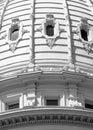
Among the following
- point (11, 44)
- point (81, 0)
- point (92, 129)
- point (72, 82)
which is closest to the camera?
point (92, 129)

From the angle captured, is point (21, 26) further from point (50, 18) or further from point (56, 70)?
point (56, 70)

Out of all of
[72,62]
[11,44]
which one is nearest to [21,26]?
[11,44]

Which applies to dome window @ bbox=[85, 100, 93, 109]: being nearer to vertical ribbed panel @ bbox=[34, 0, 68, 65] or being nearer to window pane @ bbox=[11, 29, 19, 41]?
→ vertical ribbed panel @ bbox=[34, 0, 68, 65]

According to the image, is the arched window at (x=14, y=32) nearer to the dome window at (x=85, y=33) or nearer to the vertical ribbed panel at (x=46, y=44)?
the vertical ribbed panel at (x=46, y=44)

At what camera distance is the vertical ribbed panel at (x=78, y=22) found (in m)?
61.9

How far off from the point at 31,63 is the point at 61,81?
350 centimetres

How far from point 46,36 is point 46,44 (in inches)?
34.0

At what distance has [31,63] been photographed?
6041 centimetres

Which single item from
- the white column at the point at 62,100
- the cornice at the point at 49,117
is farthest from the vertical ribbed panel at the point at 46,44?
the cornice at the point at 49,117

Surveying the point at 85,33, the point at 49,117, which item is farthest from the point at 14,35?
the point at 49,117

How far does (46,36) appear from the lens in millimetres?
63656

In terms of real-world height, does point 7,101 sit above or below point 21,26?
below

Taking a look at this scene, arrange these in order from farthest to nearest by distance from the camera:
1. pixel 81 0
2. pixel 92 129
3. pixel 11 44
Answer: pixel 81 0 < pixel 11 44 < pixel 92 129

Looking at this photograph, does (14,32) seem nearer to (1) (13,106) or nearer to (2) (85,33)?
(2) (85,33)
